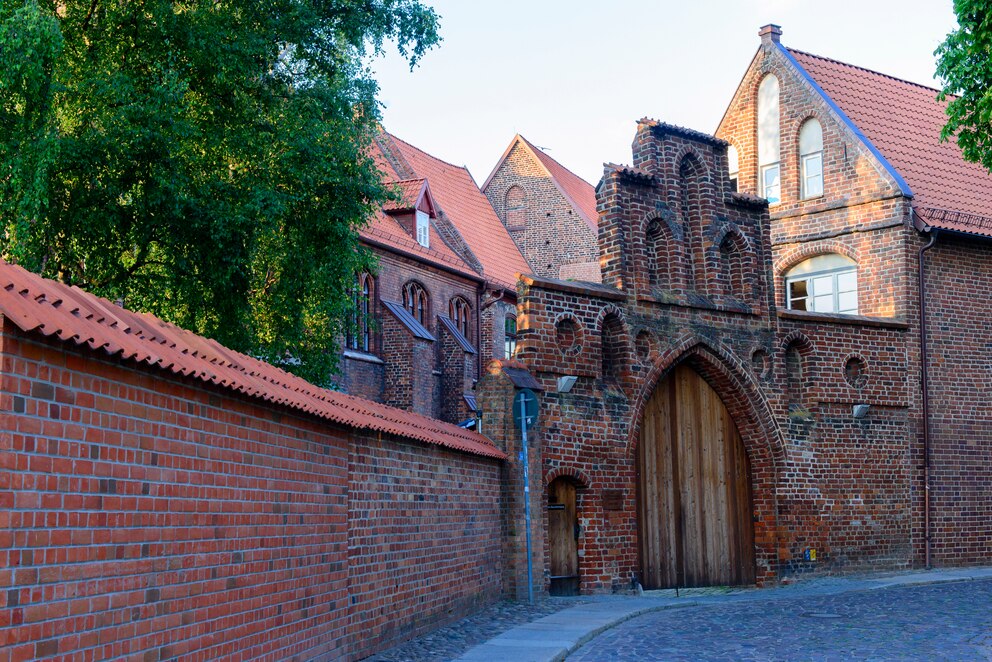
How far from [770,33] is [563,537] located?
46.8 feet

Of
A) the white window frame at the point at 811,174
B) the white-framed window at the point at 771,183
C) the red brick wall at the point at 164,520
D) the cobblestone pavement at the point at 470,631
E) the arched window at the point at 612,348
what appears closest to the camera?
the red brick wall at the point at 164,520

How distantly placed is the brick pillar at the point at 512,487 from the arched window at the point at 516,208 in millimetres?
29212

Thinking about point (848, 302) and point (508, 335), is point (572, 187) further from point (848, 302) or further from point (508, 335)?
point (848, 302)

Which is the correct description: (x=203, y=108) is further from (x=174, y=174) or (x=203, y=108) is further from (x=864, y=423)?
(x=864, y=423)

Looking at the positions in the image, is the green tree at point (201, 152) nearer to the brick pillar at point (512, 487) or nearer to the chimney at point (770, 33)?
the brick pillar at point (512, 487)

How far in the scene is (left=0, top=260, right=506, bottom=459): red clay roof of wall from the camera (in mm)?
5043

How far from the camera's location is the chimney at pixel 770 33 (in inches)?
1046

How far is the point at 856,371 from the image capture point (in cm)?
2242

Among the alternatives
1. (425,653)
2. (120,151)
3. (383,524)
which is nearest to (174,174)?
(120,151)

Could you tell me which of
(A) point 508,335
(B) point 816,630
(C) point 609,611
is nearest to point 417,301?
(A) point 508,335

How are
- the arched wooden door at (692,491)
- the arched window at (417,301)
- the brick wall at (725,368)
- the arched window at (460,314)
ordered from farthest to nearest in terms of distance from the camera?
the arched window at (460,314), the arched window at (417,301), the arched wooden door at (692,491), the brick wall at (725,368)

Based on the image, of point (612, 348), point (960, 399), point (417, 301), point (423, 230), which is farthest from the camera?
point (423, 230)

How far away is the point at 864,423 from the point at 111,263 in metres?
14.2

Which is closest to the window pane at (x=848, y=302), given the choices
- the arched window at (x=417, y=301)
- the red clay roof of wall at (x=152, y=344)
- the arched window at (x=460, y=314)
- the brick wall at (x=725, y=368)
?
the brick wall at (x=725, y=368)
